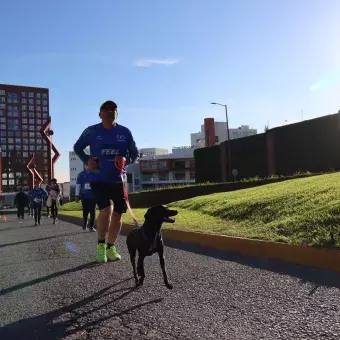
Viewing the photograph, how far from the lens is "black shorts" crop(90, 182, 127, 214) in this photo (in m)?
5.41

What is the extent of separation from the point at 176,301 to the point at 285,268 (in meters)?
1.77

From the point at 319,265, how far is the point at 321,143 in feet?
99.7

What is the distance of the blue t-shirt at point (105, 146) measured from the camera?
17.5 ft

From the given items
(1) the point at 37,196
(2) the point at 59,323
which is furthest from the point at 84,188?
(2) the point at 59,323

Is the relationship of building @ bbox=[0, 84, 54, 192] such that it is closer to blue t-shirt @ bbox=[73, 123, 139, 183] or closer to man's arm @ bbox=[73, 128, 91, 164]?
man's arm @ bbox=[73, 128, 91, 164]

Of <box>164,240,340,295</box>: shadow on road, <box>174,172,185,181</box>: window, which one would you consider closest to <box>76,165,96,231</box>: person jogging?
<box>164,240,340,295</box>: shadow on road

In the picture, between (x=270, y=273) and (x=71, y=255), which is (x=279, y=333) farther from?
(x=71, y=255)

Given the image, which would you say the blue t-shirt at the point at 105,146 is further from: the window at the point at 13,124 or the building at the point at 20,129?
the window at the point at 13,124

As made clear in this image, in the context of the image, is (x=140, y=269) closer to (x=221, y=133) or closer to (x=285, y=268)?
(x=285, y=268)

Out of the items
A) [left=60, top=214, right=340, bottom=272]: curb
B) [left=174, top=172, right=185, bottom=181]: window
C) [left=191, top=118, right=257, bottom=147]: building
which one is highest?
[left=191, top=118, right=257, bottom=147]: building

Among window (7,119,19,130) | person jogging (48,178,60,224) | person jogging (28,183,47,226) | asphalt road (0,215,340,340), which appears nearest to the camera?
asphalt road (0,215,340,340)

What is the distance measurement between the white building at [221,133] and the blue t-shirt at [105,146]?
308 ft

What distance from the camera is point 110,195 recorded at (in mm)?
→ 5430

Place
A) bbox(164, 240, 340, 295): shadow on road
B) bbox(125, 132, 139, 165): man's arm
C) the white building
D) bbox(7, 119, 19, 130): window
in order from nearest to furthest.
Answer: bbox(164, 240, 340, 295): shadow on road
bbox(125, 132, 139, 165): man's arm
bbox(7, 119, 19, 130): window
the white building
